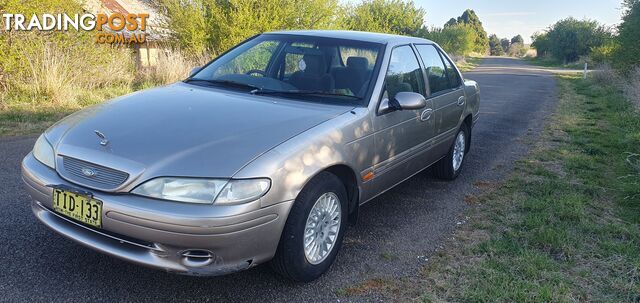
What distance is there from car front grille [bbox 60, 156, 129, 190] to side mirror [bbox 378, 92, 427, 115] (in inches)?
74.9

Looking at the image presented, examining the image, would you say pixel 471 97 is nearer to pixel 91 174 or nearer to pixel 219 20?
pixel 91 174

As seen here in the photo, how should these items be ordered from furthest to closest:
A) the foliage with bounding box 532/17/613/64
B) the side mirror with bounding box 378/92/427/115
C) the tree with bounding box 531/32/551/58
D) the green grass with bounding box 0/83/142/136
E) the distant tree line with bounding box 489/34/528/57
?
1. the distant tree line with bounding box 489/34/528/57
2. the tree with bounding box 531/32/551/58
3. the foliage with bounding box 532/17/613/64
4. the green grass with bounding box 0/83/142/136
5. the side mirror with bounding box 378/92/427/115

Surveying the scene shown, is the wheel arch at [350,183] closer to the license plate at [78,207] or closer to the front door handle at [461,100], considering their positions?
the license plate at [78,207]

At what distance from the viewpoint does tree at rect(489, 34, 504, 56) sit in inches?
4727

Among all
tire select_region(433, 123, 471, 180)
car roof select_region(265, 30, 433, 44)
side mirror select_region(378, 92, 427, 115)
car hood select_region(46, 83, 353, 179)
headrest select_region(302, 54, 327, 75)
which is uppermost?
car roof select_region(265, 30, 433, 44)

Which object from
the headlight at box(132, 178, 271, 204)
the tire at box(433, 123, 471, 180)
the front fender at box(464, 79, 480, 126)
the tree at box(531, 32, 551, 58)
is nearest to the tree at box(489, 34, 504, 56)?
the tree at box(531, 32, 551, 58)

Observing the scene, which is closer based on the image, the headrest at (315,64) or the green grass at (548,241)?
the green grass at (548,241)

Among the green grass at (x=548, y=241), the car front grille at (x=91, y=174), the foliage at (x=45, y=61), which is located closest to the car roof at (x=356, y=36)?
the green grass at (x=548, y=241)

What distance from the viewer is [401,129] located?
12.9 feet

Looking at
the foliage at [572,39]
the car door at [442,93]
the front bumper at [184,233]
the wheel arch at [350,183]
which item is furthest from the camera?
the foliage at [572,39]

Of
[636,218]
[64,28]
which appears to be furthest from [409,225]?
[64,28]

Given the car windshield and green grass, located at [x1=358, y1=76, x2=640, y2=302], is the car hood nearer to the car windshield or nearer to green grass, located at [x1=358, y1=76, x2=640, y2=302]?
the car windshield

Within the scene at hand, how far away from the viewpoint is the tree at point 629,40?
18609 mm

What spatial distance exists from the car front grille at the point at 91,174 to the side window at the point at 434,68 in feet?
9.99
